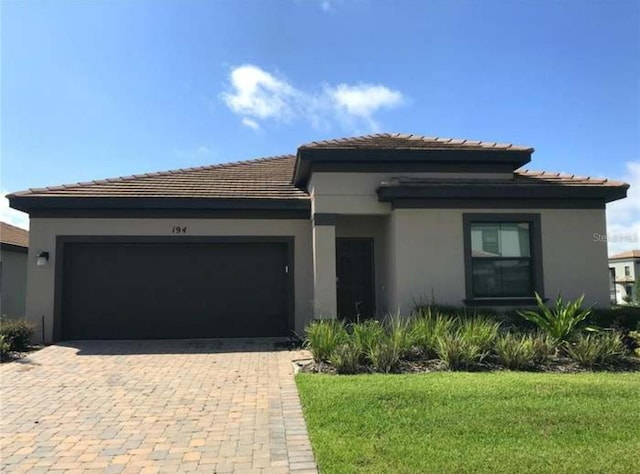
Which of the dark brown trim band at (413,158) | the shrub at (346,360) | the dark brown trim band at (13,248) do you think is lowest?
the shrub at (346,360)

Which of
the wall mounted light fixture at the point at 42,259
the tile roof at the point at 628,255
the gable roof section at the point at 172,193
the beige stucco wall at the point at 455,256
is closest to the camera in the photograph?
the beige stucco wall at the point at 455,256

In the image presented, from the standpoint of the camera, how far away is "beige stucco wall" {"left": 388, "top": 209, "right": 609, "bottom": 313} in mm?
11922

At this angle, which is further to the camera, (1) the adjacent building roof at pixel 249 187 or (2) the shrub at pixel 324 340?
(1) the adjacent building roof at pixel 249 187

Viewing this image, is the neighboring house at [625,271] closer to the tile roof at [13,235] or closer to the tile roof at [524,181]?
the tile roof at [524,181]

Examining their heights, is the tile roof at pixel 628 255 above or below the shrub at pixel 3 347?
above

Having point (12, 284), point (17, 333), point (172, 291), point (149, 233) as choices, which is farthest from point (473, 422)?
point (12, 284)

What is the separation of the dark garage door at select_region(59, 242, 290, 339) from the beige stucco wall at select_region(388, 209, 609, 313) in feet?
9.92

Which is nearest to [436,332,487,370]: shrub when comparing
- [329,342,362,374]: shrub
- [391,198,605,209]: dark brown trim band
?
[329,342,362,374]: shrub

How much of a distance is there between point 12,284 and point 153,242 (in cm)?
809

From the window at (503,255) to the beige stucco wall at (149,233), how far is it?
3.95 metres

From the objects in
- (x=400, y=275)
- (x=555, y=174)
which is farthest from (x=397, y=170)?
(x=555, y=174)

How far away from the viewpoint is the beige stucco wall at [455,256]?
39.1 feet

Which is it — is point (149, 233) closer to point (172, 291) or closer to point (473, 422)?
point (172, 291)

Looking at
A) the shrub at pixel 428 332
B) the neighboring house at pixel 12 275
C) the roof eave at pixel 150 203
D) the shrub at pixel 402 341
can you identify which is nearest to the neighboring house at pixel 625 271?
the roof eave at pixel 150 203
